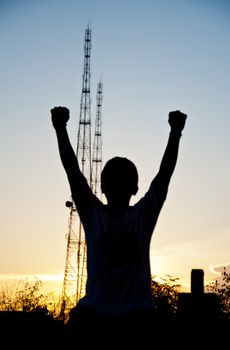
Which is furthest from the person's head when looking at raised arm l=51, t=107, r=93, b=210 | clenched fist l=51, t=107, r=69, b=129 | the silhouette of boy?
clenched fist l=51, t=107, r=69, b=129

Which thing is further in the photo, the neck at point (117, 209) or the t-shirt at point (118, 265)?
the neck at point (117, 209)

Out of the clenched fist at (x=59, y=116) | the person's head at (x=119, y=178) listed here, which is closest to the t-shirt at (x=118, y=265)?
the person's head at (x=119, y=178)

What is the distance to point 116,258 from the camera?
2.42 meters

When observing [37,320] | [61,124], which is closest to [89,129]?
[37,320]

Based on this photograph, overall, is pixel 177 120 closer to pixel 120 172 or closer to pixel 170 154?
pixel 170 154

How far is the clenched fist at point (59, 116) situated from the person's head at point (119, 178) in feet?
1.13

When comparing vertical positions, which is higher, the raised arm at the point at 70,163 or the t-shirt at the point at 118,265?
the raised arm at the point at 70,163

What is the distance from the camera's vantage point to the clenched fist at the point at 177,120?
2.77m

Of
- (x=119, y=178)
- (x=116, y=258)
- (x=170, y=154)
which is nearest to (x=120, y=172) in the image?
(x=119, y=178)

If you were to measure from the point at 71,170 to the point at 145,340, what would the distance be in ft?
3.10

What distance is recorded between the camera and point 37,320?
15.7m

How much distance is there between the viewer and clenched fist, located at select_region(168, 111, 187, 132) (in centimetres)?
277

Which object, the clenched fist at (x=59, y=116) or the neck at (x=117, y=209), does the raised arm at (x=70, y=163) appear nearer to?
the clenched fist at (x=59, y=116)

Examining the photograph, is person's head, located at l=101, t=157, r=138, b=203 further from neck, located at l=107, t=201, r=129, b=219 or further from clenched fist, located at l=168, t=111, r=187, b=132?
clenched fist, located at l=168, t=111, r=187, b=132
